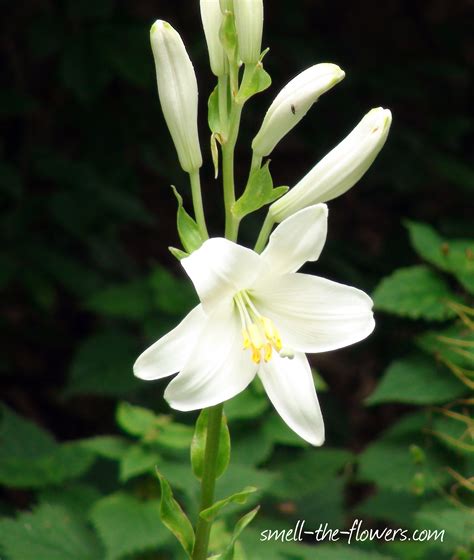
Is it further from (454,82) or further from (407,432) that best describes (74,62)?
(454,82)

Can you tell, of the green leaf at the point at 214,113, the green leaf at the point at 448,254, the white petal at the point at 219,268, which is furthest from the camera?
the green leaf at the point at 448,254

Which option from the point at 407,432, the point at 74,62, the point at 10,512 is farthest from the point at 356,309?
the point at 74,62

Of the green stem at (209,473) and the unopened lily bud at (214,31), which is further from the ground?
the unopened lily bud at (214,31)

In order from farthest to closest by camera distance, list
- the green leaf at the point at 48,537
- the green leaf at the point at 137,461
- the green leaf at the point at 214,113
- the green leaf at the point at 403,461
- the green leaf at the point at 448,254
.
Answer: the green leaf at the point at 448,254, the green leaf at the point at 403,461, the green leaf at the point at 137,461, the green leaf at the point at 48,537, the green leaf at the point at 214,113

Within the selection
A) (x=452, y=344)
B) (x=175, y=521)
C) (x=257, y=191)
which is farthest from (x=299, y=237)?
(x=452, y=344)

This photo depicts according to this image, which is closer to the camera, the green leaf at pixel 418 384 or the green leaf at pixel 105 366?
the green leaf at pixel 418 384

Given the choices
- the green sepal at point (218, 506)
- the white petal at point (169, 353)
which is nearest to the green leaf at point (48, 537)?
the green sepal at point (218, 506)

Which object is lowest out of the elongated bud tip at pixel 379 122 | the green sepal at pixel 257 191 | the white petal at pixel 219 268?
the white petal at pixel 219 268

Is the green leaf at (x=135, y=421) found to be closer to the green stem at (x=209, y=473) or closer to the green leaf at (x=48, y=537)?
the green leaf at (x=48, y=537)
